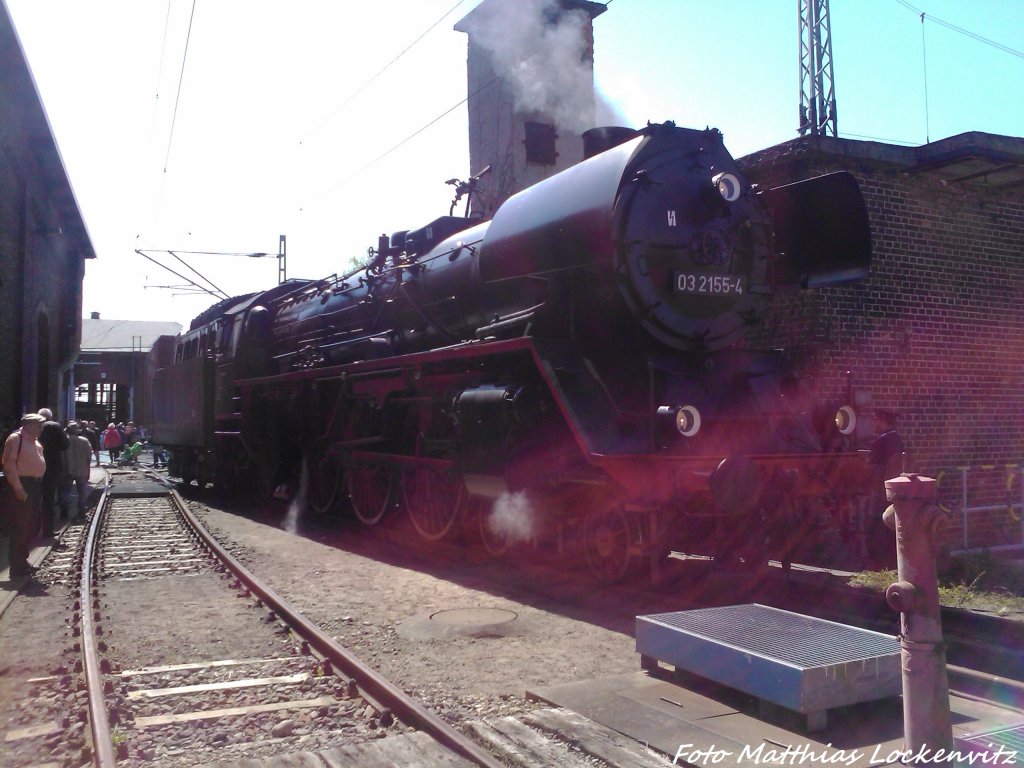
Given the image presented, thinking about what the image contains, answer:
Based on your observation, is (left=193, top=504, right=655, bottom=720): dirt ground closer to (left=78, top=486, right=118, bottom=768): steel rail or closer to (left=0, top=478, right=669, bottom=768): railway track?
(left=0, top=478, right=669, bottom=768): railway track

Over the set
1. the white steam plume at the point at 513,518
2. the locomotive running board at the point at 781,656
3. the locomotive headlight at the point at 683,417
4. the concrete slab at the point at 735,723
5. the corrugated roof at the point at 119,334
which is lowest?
the concrete slab at the point at 735,723

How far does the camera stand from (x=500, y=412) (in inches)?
255

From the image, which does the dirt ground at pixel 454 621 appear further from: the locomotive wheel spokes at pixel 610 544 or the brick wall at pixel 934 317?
the brick wall at pixel 934 317

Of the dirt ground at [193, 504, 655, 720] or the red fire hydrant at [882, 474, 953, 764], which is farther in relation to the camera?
the dirt ground at [193, 504, 655, 720]

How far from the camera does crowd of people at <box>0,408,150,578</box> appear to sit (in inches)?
305

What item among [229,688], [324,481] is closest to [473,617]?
[229,688]

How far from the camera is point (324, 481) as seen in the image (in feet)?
39.3

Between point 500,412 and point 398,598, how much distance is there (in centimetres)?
162

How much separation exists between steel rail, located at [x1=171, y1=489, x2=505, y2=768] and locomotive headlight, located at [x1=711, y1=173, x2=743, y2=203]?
4.14 meters

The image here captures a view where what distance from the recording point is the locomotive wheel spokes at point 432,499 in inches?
324

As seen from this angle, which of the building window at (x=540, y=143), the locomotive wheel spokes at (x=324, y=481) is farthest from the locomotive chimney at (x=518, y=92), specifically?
the locomotive wheel spokes at (x=324, y=481)

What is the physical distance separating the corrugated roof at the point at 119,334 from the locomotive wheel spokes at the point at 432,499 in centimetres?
5096

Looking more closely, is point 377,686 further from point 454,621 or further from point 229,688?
point 454,621

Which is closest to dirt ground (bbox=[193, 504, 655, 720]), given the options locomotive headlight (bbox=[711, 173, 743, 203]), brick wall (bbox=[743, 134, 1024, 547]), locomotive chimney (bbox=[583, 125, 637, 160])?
locomotive headlight (bbox=[711, 173, 743, 203])
